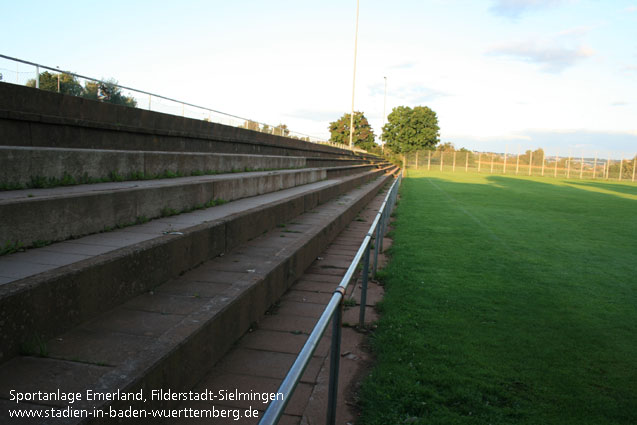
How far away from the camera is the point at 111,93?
7270 mm

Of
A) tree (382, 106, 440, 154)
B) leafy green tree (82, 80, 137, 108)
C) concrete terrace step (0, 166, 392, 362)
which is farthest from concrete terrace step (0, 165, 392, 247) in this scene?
tree (382, 106, 440, 154)

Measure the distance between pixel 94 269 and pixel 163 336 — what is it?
0.52m

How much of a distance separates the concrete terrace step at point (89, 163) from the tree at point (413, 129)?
262 feet

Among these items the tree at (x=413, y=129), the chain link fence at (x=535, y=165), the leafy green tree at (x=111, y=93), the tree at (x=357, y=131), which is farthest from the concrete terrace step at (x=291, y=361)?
the tree at (x=413, y=129)

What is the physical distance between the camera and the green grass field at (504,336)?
2.72 meters

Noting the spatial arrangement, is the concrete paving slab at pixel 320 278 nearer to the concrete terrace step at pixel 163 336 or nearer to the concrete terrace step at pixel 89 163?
the concrete terrace step at pixel 163 336

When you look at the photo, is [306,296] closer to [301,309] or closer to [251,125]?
[301,309]

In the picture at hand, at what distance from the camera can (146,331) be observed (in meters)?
2.44

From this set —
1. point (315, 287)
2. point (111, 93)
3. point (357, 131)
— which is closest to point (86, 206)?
point (315, 287)

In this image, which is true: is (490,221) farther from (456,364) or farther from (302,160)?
(456,364)

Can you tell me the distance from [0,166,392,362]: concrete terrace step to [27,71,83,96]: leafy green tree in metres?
2.82

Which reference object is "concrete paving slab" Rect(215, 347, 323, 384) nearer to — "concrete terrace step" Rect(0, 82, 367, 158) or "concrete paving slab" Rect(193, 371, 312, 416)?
"concrete paving slab" Rect(193, 371, 312, 416)

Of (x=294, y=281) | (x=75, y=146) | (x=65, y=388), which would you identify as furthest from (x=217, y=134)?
(x=65, y=388)

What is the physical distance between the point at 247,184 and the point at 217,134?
264cm
